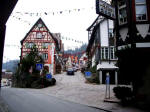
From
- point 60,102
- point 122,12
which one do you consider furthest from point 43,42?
point 122,12

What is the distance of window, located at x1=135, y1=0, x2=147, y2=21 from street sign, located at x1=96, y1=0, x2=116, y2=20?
1.69m

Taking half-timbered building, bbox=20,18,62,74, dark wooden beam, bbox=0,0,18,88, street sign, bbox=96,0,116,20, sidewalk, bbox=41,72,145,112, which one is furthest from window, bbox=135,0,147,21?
half-timbered building, bbox=20,18,62,74

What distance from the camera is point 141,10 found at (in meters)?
10.7

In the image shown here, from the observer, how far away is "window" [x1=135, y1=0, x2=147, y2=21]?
1068 cm

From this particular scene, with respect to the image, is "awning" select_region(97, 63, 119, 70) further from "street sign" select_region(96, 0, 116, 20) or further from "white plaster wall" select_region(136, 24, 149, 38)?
"white plaster wall" select_region(136, 24, 149, 38)

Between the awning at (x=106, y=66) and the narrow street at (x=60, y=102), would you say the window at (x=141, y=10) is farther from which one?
the awning at (x=106, y=66)

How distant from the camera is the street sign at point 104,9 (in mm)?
10445

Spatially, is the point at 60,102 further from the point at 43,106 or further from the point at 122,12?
the point at 122,12

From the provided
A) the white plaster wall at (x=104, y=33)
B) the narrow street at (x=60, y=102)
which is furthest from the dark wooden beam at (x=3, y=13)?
the white plaster wall at (x=104, y=33)

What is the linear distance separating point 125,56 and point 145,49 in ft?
5.03

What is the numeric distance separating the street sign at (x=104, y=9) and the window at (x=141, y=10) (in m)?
1.69

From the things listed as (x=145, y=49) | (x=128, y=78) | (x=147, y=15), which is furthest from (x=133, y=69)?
(x=147, y=15)

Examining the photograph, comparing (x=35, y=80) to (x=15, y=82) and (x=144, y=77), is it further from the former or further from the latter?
(x=144, y=77)

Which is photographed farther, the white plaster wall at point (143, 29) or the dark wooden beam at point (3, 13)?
the white plaster wall at point (143, 29)
